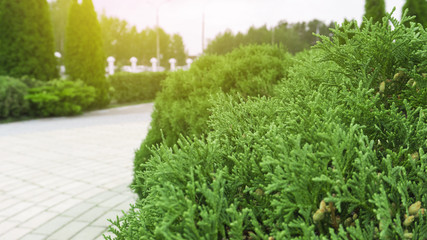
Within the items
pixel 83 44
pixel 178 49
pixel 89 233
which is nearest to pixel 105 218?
pixel 89 233

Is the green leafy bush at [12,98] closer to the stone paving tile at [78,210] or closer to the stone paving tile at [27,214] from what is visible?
the stone paving tile at [27,214]

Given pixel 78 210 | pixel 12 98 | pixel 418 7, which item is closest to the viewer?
pixel 78 210

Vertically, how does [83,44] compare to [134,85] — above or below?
above

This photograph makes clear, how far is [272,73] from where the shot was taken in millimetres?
4234

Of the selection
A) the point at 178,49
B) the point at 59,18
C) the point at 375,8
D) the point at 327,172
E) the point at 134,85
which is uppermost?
the point at 59,18

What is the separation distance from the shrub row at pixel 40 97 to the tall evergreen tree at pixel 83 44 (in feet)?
3.74

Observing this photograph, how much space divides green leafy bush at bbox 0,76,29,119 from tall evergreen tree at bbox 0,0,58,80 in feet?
4.01

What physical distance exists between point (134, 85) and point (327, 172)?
62.2 feet

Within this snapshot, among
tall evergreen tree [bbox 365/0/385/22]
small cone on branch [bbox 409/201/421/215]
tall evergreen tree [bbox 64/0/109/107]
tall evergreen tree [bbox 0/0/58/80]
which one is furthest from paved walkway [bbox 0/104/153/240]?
tall evergreen tree [bbox 365/0/385/22]

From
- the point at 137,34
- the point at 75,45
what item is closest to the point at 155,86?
the point at 75,45

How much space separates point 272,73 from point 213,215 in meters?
3.15

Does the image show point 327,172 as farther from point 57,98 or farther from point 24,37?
point 24,37

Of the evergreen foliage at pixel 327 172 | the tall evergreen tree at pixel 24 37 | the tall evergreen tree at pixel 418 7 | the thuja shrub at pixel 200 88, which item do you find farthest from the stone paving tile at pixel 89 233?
the tall evergreen tree at pixel 24 37

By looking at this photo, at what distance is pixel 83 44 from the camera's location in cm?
1521
